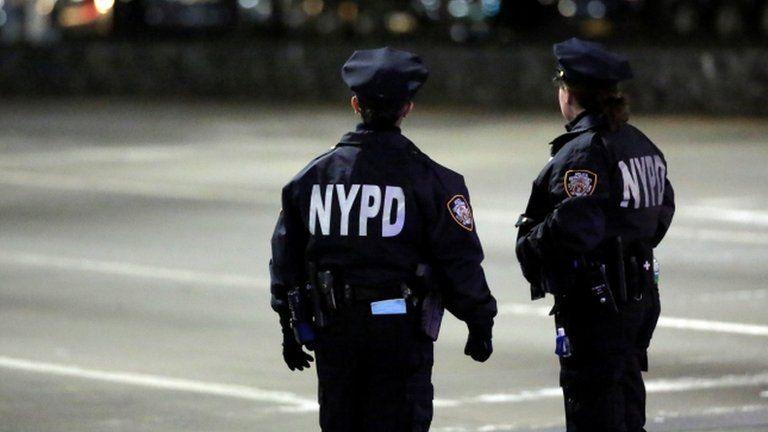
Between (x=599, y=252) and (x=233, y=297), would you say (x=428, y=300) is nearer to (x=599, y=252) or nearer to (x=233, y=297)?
(x=599, y=252)

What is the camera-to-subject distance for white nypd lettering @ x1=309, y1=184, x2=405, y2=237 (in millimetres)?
5637

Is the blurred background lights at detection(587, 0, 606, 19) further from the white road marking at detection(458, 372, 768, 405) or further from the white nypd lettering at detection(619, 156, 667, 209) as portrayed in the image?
the white nypd lettering at detection(619, 156, 667, 209)

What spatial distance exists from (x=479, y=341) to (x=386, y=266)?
1.26 feet

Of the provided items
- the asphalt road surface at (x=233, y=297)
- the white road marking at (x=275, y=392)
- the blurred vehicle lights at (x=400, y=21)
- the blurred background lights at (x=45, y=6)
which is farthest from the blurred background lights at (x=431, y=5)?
the white road marking at (x=275, y=392)

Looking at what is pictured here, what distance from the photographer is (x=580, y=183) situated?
249 inches

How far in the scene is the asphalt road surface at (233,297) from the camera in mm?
8969

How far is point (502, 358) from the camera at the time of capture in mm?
10281

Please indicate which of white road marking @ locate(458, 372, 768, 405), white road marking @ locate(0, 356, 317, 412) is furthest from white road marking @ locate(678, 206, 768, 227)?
white road marking @ locate(0, 356, 317, 412)

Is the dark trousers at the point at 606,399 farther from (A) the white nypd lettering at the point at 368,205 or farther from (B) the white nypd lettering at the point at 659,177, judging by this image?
(A) the white nypd lettering at the point at 368,205

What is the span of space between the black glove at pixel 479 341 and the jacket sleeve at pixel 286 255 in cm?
58

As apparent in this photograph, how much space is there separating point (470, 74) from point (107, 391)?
25.1m

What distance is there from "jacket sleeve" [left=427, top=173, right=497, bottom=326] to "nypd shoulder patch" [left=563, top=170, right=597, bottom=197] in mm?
756

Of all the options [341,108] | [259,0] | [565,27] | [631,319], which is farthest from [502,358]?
[259,0]

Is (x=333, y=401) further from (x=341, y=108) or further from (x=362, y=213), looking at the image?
(x=341, y=108)
